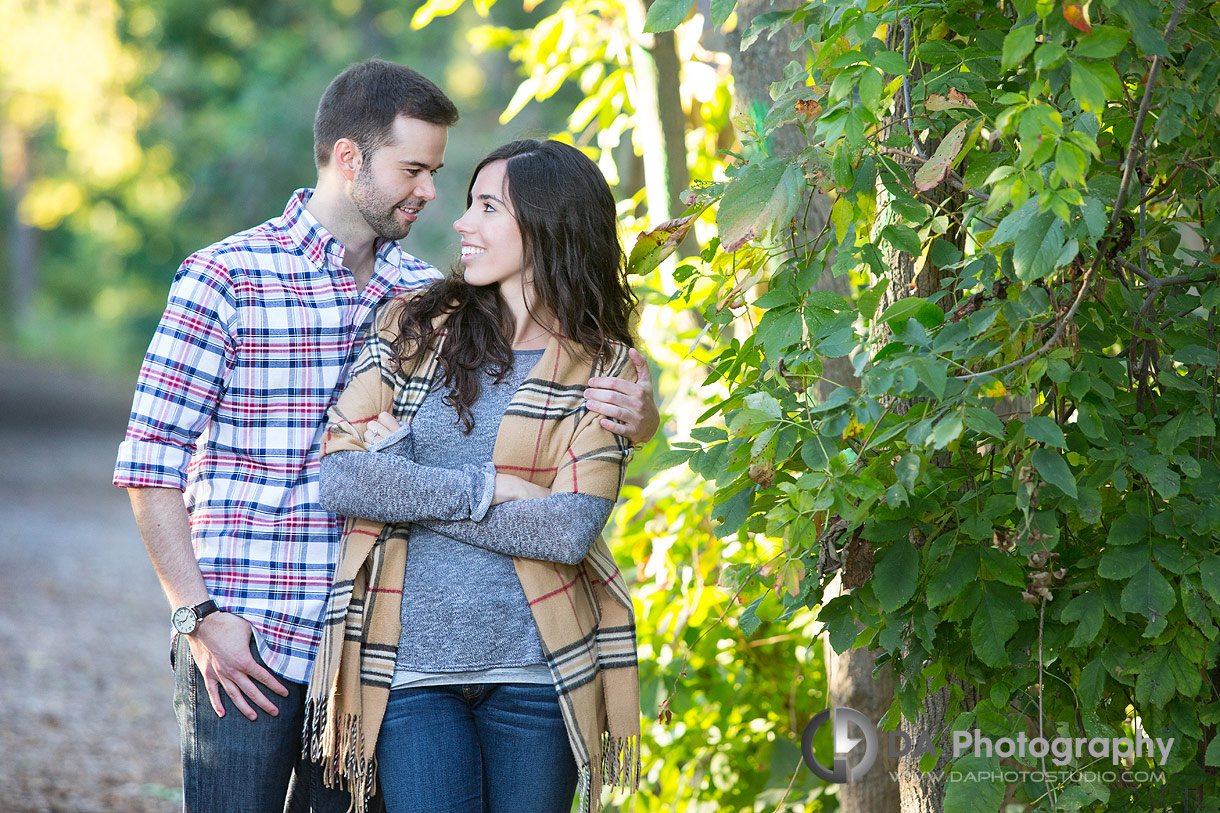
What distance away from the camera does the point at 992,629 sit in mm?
1472

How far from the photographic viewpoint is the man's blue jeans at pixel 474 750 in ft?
5.88

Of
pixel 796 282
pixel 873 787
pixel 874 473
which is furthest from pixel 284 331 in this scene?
pixel 873 787

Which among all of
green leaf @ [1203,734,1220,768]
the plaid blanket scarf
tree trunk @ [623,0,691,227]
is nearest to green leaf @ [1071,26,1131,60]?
green leaf @ [1203,734,1220,768]

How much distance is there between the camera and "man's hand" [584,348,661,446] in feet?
6.29

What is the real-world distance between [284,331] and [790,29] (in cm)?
130

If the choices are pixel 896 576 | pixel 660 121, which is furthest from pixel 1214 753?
pixel 660 121

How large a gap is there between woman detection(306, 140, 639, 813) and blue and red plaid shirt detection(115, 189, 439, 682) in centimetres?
13

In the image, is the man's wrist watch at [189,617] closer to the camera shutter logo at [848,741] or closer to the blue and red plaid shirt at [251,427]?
the blue and red plaid shirt at [251,427]

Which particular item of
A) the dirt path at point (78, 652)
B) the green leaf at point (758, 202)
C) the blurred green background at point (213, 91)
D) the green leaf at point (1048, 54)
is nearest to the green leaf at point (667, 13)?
the green leaf at point (758, 202)

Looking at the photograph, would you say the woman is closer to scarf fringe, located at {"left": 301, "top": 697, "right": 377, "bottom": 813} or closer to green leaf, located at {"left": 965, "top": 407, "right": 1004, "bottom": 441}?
scarf fringe, located at {"left": 301, "top": 697, "right": 377, "bottom": 813}

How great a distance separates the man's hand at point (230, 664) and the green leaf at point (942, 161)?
1.35 metres

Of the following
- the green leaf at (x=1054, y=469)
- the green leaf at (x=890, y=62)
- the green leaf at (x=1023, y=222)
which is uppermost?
the green leaf at (x=890, y=62)

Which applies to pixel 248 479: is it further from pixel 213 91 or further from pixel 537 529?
pixel 213 91

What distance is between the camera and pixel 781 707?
9.29 feet
